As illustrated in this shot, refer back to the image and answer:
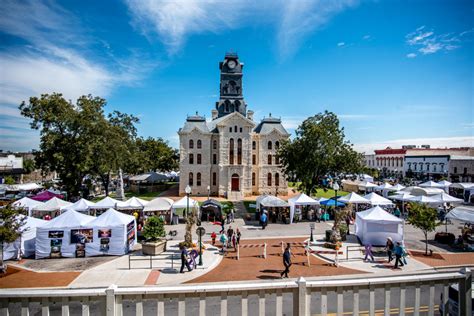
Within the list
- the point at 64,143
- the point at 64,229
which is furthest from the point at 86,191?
the point at 64,229

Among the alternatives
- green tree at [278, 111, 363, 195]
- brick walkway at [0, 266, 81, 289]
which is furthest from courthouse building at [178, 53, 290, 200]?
brick walkway at [0, 266, 81, 289]

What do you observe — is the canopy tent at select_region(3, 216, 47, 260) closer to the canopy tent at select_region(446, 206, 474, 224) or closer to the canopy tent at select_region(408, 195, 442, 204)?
the canopy tent at select_region(446, 206, 474, 224)

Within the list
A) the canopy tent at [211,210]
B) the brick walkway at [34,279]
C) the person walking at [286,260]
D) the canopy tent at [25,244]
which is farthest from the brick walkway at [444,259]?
the canopy tent at [25,244]

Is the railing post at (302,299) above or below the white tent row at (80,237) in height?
above

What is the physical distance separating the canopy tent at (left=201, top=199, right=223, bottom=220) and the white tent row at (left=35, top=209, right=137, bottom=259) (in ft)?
33.5

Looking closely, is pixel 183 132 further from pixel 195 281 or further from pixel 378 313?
pixel 378 313

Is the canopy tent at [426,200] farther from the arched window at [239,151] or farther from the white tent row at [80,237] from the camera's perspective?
the white tent row at [80,237]

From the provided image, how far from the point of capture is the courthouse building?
43.8 metres

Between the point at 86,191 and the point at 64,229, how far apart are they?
24.5m

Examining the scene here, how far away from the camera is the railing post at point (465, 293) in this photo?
5.35 m

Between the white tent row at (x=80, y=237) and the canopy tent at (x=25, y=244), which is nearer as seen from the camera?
the canopy tent at (x=25, y=244)

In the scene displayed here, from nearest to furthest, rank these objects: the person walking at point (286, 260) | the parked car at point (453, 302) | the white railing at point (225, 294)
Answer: the white railing at point (225, 294)
the parked car at point (453, 302)
the person walking at point (286, 260)

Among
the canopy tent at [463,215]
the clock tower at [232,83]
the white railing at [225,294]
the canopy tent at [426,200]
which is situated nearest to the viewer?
the white railing at [225,294]

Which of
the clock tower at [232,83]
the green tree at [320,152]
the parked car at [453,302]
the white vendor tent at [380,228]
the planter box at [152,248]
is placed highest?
the clock tower at [232,83]
